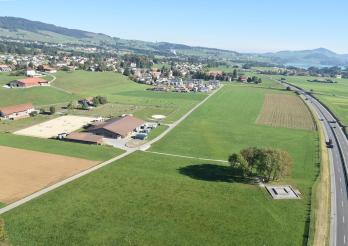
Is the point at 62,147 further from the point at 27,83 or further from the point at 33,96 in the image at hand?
the point at 27,83

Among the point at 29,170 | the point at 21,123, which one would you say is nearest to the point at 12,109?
the point at 21,123

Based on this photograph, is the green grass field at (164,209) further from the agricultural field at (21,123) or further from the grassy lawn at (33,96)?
the grassy lawn at (33,96)

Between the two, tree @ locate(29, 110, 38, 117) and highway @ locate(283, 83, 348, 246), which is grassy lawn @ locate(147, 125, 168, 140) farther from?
highway @ locate(283, 83, 348, 246)

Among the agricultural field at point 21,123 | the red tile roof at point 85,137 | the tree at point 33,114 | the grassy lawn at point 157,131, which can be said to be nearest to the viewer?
the red tile roof at point 85,137

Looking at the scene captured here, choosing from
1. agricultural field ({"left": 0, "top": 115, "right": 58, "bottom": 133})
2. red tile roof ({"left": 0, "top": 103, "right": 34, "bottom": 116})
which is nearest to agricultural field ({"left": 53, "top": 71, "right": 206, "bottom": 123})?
agricultural field ({"left": 0, "top": 115, "right": 58, "bottom": 133})

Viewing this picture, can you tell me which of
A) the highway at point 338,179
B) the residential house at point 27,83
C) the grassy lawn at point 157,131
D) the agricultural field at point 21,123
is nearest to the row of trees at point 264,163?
the highway at point 338,179

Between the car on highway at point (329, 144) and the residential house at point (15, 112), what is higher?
the car on highway at point (329, 144)
